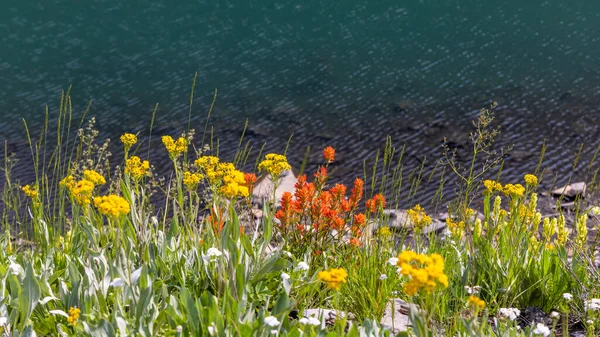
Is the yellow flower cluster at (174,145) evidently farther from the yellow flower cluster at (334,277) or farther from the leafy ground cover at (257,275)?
the yellow flower cluster at (334,277)

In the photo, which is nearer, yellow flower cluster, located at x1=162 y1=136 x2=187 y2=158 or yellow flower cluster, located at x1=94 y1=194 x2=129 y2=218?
yellow flower cluster, located at x1=94 y1=194 x2=129 y2=218

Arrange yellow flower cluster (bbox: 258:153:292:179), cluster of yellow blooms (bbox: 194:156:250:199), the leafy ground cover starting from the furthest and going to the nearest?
1. yellow flower cluster (bbox: 258:153:292:179)
2. the leafy ground cover
3. cluster of yellow blooms (bbox: 194:156:250:199)

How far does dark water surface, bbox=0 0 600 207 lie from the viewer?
11875 mm

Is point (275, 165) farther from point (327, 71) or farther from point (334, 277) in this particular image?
point (327, 71)

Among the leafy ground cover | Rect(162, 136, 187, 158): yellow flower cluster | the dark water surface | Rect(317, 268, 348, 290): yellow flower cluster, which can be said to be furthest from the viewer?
the dark water surface

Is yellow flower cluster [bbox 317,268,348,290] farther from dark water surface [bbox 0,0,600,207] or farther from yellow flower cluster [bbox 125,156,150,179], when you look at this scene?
dark water surface [bbox 0,0,600,207]

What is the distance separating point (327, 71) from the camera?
50.7 ft

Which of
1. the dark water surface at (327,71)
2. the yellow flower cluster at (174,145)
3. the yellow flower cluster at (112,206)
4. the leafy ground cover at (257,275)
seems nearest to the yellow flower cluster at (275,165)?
the leafy ground cover at (257,275)

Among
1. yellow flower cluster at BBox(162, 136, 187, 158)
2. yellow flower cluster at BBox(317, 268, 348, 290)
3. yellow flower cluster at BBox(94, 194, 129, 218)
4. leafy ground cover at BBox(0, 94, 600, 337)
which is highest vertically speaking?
yellow flower cluster at BBox(94, 194, 129, 218)

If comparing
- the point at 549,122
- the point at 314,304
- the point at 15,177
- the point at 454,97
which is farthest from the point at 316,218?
the point at 454,97

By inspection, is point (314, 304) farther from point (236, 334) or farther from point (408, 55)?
point (408, 55)

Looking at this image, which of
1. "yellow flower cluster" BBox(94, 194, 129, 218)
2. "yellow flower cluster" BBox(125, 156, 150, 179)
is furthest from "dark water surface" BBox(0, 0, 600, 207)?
"yellow flower cluster" BBox(94, 194, 129, 218)

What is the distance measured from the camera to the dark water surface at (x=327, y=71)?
11.9 m

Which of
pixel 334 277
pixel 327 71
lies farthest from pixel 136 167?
pixel 327 71
